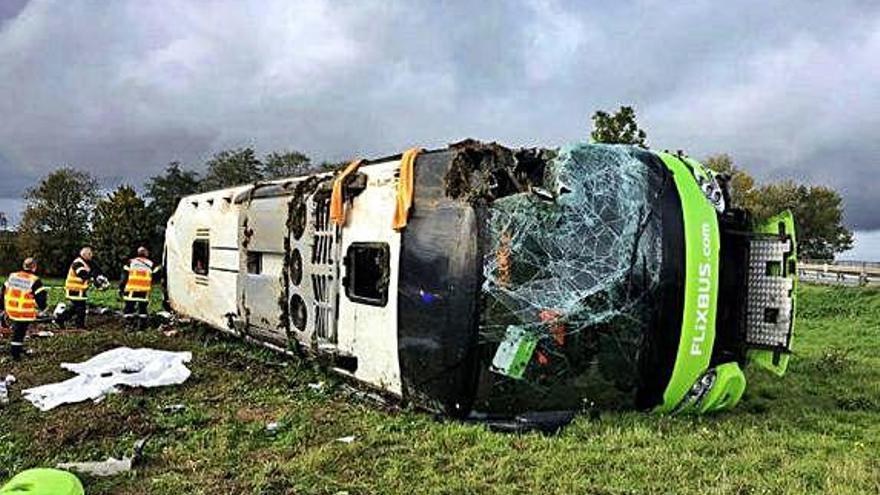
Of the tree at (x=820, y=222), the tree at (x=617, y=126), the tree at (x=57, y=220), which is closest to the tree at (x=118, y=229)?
the tree at (x=57, y=220)

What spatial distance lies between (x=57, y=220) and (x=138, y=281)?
34.3 m

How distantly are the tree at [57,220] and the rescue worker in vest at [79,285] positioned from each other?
30250 mm

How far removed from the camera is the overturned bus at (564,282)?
5.44m

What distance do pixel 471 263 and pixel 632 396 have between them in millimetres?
1499

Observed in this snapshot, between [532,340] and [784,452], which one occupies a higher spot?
[532,340]

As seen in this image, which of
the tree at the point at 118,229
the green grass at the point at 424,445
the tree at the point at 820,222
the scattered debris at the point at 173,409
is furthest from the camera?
the tree at the point at 820,222

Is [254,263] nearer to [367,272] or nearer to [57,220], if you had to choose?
[367,272]

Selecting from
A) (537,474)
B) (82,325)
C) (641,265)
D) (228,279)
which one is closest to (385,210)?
(641,265)

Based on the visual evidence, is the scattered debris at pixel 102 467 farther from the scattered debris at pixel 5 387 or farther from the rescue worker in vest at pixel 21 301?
the rescue worker in vest at pixel 21 301

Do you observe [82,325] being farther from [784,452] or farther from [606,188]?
[784,452]

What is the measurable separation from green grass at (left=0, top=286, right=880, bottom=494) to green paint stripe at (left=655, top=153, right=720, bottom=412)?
29 centimetres

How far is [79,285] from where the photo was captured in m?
12.6

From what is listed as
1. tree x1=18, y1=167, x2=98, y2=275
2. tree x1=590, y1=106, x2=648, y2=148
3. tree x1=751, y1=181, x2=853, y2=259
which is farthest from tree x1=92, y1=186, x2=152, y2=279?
tree x1=751, y1=181, x2=853, y2=259

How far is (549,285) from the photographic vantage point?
214 inches
